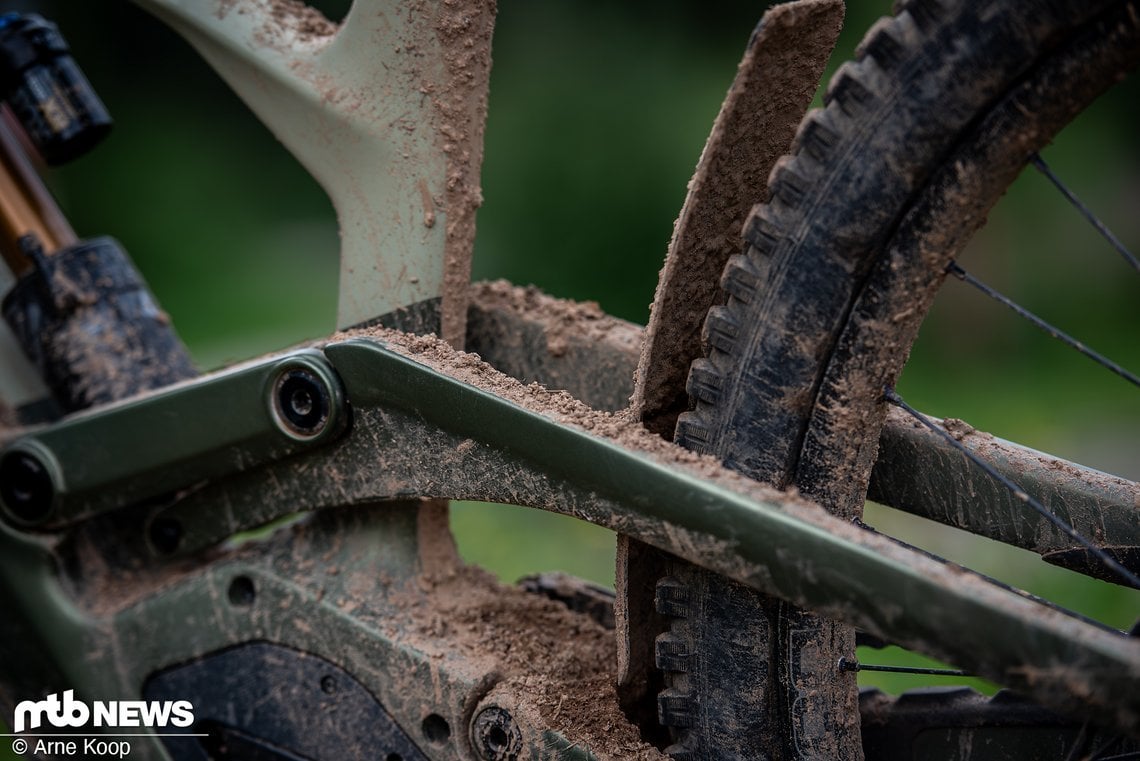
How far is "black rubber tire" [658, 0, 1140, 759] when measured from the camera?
98 cm

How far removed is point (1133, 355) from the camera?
4.82 m

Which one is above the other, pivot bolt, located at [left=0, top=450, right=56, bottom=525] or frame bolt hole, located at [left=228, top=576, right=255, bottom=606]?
pivot bolt, located at [left=0, top=450, right=56, bottom=525]

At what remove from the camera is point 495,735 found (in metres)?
1.28

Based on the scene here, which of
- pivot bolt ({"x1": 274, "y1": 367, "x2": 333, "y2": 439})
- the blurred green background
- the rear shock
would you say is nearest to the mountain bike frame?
pivot bolt ({"x1": 274, "y1": 367, "x2": 333, "y2": 439})

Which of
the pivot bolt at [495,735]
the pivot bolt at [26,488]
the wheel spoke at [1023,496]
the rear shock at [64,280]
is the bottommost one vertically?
the pivot bolt at [495,735]

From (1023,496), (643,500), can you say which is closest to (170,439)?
(643,500)

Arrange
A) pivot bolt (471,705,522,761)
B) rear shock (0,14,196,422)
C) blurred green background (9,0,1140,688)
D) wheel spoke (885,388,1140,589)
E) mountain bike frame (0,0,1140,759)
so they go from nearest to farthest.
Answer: wheel spoke (885,388,1140,589)
mountain bike frame (0,0,1140,759)
pivot bolt (471,705,522,761)
rear shock (0,14,196,422)
blurred green background (9,0,1140,688)

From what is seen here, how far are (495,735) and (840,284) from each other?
608mm

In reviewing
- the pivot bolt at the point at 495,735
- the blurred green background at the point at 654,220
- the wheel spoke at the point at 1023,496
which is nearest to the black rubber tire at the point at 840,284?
the wheel spoke at the point at 1023,496

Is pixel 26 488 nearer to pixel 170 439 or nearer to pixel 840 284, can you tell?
pixel 170 439

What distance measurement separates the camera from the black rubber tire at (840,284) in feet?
3.23

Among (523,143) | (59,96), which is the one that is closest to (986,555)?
(59,96)

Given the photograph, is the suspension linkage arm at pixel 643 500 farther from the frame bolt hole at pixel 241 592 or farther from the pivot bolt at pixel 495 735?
the pivot bolt at pixel 495 735

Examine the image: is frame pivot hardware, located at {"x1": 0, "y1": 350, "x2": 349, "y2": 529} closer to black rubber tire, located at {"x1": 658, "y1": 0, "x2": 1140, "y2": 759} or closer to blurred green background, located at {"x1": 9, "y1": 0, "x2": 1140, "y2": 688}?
black rubber tire, located at {"x1": 658, "y1": 0, "x2": 1140, "y2": 759}
